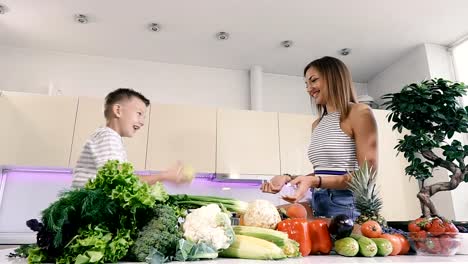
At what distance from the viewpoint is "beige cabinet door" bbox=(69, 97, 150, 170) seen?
86.9 inches

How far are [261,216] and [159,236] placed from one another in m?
0.21

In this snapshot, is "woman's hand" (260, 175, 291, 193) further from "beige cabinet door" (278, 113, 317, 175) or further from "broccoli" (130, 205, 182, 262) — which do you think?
"beige cabinet door" (278, 113, 317, 175)

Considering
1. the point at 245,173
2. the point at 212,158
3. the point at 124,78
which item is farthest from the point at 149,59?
the point at 245,173

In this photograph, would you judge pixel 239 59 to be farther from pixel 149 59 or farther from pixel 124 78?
pixel 124 78

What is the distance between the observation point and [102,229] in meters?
0.50

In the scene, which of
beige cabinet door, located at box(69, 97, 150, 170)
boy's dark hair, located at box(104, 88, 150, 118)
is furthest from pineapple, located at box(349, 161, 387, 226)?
beige cabinet door, located at box(69, 97, 150, 170)

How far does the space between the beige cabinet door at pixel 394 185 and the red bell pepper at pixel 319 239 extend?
6.87 ft

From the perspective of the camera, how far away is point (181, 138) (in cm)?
236

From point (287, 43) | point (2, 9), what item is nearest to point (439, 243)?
point (287, 43)

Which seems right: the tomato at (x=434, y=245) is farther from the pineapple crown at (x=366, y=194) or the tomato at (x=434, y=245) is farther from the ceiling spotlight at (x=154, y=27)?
the ceiling spotlight at (x=154, y=27)

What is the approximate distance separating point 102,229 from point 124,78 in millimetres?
2535

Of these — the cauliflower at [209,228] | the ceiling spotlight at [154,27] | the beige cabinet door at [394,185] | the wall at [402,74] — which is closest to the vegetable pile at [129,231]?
the cauliflower at [209,228]

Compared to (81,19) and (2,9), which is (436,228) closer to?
(81,19)

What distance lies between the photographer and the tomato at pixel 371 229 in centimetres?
63
